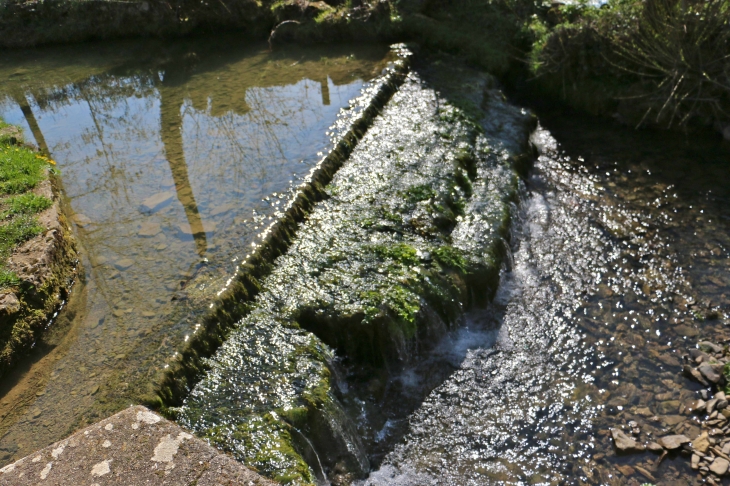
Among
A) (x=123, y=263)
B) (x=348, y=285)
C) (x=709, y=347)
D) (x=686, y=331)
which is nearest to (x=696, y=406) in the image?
(x=709, y=347)

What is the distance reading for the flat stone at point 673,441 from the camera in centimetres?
461

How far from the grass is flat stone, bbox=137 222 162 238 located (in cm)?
95

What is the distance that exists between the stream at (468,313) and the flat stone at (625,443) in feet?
0.26

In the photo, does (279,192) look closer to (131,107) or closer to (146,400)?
(146,400)

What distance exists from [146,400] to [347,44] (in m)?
8.60

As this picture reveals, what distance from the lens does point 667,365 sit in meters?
5.35

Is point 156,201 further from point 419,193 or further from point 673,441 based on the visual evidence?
point 673,441

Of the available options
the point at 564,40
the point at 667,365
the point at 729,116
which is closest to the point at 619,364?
the point at 667,365

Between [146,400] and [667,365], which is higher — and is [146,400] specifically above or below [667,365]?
above

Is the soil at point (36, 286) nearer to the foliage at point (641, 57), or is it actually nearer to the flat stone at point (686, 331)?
the flat stone at point (686, 331)

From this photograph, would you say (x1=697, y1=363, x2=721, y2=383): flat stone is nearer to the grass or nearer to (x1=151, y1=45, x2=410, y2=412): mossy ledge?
(x1=151, y1=45, x2=410, y2=412): mossy ledge

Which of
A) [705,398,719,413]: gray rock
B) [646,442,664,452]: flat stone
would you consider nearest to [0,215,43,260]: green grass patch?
[646,442,664,452]: flat stone

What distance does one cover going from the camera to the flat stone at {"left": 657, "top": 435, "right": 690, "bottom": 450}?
461 cm

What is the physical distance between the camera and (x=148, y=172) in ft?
23.3
